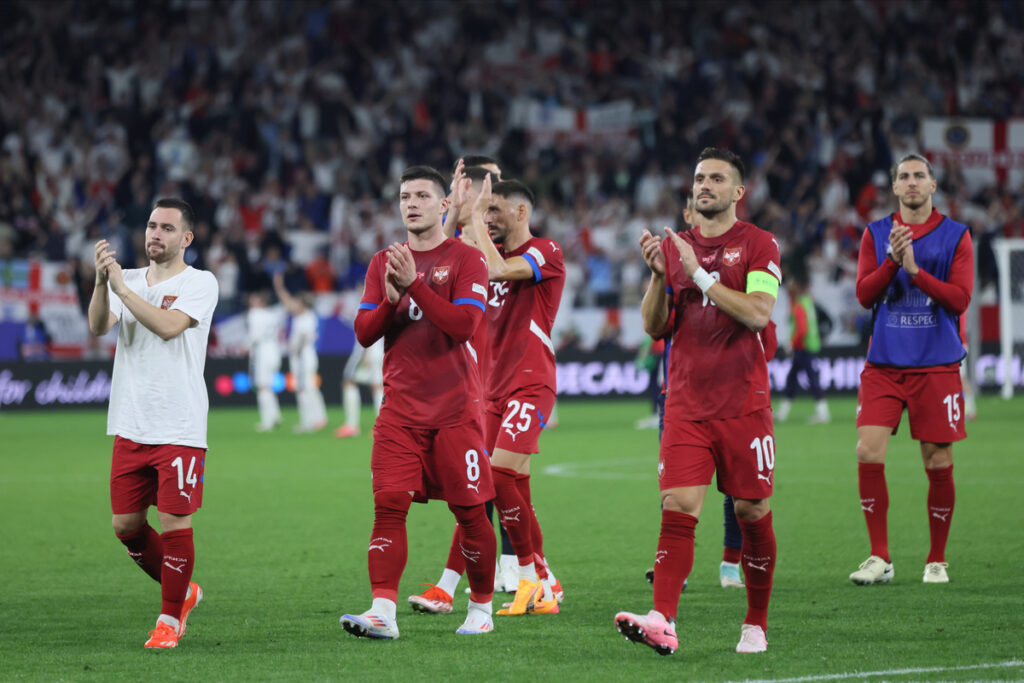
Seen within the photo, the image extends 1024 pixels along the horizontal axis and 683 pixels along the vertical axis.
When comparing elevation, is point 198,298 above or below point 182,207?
below

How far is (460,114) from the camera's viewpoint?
103 feet

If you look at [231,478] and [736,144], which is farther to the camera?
[736,144]

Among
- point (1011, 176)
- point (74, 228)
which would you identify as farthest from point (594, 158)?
point (74, 228)

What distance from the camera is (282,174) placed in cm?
2923

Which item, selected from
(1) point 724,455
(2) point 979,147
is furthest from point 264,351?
(2) point 979,147

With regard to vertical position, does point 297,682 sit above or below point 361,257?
below

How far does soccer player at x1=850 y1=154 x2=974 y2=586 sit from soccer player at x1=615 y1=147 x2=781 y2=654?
2.35 meters

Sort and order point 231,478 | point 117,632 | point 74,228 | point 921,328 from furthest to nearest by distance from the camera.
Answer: point 74,228, point 231,478, point 921,328, point 117,632

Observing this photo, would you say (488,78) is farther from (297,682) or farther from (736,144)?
(297,682)

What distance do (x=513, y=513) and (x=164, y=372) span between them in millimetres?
2083

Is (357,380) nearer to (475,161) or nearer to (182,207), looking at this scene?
(475,161)

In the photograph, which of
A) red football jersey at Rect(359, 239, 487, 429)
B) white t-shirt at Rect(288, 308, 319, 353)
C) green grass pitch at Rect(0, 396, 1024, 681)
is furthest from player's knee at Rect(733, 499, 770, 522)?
Result: white t-shirt at Rect(288, 308, 319, 353)

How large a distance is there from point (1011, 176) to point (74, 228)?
787 inches

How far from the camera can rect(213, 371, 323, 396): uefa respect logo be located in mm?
25500
